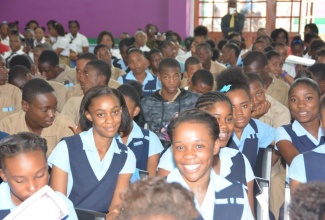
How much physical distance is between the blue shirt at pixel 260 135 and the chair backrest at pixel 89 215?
1073 mm

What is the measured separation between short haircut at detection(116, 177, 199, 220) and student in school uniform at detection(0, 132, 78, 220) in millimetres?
654

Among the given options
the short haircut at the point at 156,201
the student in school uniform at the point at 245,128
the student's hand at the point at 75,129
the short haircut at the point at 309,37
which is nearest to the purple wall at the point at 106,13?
the short haircut at the point at 309,37

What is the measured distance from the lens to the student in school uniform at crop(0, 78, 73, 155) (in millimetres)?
3035

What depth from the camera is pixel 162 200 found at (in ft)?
4.09

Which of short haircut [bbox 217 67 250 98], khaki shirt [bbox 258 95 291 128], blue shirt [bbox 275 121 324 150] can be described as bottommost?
blue shirt [bbox 275 121 324 150]

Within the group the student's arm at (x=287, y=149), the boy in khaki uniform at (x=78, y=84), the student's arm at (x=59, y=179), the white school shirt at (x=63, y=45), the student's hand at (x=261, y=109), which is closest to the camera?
the student's arm at (x=59, y=179)

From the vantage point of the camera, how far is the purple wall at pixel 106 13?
10438 millimetres

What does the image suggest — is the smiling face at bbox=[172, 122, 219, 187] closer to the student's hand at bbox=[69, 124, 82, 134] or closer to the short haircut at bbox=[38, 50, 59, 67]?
the student's hand at bbox=[69, 124, 82, 134]

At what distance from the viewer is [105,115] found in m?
2.53

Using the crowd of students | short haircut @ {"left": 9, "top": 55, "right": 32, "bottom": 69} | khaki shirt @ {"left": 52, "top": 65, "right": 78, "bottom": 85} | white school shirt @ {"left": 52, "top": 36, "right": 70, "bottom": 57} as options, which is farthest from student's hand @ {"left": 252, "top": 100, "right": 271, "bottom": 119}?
white school shirt @ {"left": 52, "top": 36, "right": 70, "bottom": 57}

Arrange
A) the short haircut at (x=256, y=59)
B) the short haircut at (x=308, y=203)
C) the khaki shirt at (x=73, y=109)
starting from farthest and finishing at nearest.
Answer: the short haircut at (x=256, y=59) < the khaki shirt at (x=73, y=109) < the short haircut at (x=308, y=203)

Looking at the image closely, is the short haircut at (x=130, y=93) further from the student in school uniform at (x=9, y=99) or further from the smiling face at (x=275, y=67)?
the smiling face at (x=275, y=67)

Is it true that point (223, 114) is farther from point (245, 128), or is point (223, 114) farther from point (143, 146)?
point (143, 146)

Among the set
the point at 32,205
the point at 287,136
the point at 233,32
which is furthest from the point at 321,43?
the point at 32,205
